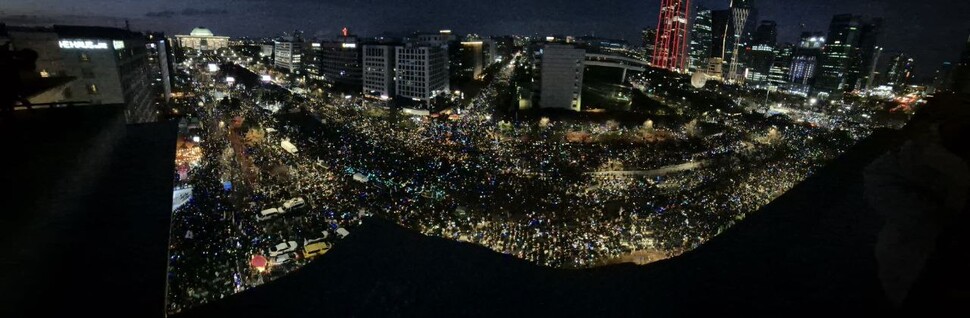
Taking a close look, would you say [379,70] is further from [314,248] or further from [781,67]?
[781,67]

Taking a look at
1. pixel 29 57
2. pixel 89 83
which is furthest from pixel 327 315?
pixel 89 83

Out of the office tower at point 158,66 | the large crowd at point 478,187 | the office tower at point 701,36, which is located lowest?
the large crowd at point 478,187

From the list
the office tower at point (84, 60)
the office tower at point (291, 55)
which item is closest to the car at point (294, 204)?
the office tower at point (84, 60)

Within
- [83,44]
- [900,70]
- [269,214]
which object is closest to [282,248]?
[269,214]

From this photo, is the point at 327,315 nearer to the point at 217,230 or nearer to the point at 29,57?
the point at 29,57

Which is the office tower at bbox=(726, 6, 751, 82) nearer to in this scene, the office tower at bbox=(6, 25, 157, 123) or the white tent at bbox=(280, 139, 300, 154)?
the white tent at bbox=(280, 139, 300, 154)

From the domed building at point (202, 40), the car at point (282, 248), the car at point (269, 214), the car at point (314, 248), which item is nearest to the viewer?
the car at point (282, 248)

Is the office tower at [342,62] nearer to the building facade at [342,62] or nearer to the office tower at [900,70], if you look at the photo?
the building facade at [342,62]
